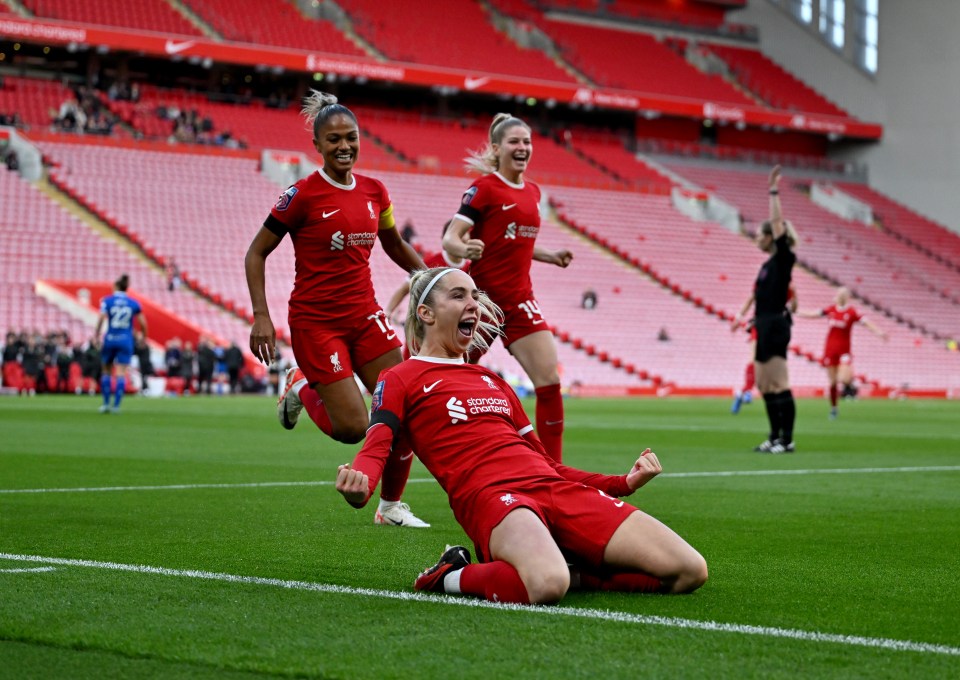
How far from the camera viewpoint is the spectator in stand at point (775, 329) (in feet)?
45.3

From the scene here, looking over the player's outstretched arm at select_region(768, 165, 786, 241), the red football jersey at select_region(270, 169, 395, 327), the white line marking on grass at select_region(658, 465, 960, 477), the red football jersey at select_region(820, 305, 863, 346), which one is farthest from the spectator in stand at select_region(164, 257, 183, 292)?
the red football jersey at select_region(270, 169, 395, 327)

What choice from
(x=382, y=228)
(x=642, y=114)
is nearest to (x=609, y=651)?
(x=382, y=228)

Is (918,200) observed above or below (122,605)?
above

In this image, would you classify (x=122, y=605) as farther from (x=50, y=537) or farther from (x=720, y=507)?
(x=720, y=507)

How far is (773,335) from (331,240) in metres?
7.15

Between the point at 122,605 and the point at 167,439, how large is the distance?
11.0 metres

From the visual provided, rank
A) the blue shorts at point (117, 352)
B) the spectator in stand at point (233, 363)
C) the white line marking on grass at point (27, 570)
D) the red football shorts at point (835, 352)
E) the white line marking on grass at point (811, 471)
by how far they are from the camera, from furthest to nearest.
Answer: the spectator in stand at point (233, 363) < the red football shorts at point (835, 352) < the blue shorts at point (117, 352) < the white line marking on grass at point (811, 471) < the white line marking on grass at point (27, 570)

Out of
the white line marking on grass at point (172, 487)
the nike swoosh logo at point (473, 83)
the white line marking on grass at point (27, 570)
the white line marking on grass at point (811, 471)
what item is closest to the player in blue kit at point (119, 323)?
the white line marking on grass at point (172, 487)

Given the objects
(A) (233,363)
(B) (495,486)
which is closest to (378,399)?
(B) (495,486)

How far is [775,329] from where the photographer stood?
14.0m

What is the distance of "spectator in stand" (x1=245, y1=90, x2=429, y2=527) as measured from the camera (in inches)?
309

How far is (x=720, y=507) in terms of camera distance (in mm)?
8836

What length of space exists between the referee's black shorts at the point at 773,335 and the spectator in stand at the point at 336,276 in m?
6.56

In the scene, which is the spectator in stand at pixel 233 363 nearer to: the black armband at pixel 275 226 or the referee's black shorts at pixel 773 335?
the referee's black shorts at pixel 773 335
